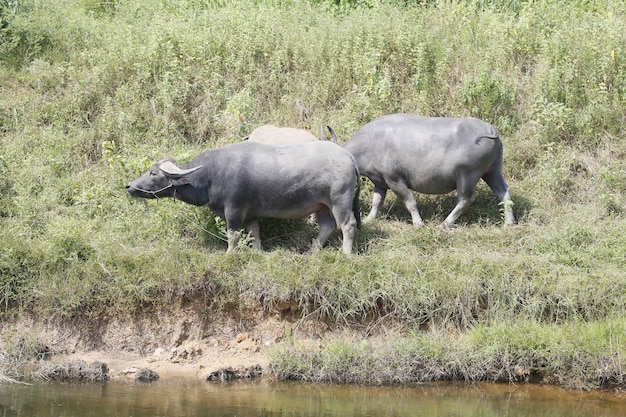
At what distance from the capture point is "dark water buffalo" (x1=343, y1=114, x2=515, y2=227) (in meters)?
11.1

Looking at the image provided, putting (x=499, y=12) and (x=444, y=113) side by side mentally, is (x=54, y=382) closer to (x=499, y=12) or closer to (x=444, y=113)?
(x=444, y=113)

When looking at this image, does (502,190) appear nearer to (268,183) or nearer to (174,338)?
(268,183)

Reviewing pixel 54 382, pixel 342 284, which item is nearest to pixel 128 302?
pixel 54 382

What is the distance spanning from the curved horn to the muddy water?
2.31m

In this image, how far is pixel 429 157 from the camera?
1121 cm

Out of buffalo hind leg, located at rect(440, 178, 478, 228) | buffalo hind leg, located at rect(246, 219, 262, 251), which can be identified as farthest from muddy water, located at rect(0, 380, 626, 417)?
buffalo hind leg, located at rect(440, 178, 478, 228)

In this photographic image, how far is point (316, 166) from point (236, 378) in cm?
236

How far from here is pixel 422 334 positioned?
966 cm

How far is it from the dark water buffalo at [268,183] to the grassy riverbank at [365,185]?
1.42 feet

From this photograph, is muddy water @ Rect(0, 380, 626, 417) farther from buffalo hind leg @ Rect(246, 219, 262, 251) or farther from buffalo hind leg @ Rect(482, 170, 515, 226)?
buffalo hind leg @ Rect(482, 170, 515, 226)

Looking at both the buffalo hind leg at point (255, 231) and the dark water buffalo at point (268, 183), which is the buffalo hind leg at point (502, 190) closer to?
the dark water buffalo at point (268, 183)

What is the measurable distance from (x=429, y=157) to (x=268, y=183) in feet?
6.29

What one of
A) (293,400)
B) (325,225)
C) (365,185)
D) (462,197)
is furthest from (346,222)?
(293,400)

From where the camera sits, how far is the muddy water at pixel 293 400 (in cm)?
829
